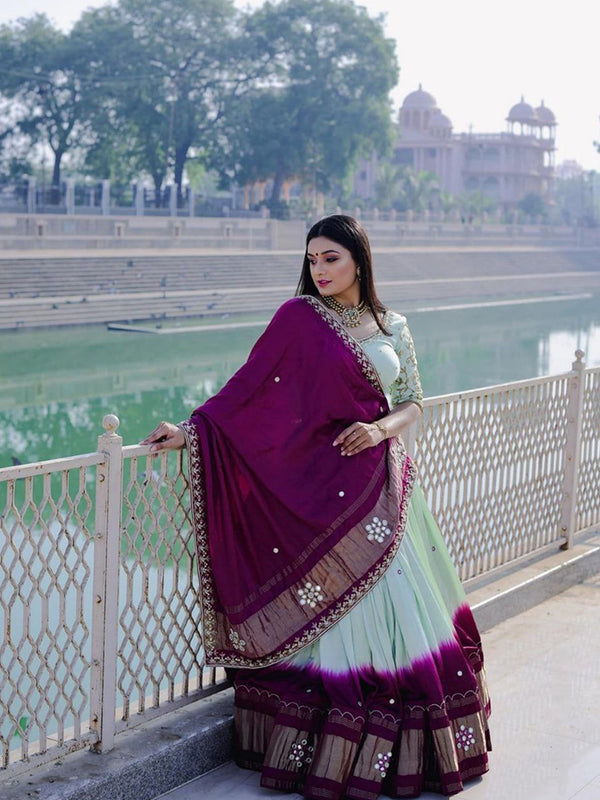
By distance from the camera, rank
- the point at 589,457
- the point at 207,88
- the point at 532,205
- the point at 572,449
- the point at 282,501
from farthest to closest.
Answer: the point at 532,205, the point at 207,88, the point at 589,457, the point at 572,449, the point at 282,501

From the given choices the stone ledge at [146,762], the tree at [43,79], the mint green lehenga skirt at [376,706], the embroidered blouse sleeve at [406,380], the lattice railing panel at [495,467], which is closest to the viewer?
the stone ledge at [146,762]

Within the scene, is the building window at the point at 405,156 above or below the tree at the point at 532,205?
above

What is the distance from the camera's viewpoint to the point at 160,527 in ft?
6.10

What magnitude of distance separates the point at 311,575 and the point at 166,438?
33cm

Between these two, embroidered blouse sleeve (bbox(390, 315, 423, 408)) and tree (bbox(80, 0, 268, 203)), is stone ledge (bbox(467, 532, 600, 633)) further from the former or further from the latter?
tree (bbox(80, 0, 268, 203))

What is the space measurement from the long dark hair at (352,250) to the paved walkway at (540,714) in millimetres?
813

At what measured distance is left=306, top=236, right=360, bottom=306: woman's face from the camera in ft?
6.22

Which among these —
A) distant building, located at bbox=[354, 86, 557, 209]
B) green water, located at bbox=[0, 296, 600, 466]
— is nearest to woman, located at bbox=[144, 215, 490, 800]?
green water, located at bbox=[0, 296, 600, 466]

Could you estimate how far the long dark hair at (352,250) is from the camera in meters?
1.89

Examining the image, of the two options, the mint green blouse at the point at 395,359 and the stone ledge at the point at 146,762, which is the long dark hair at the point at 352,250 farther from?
the stone ledge at the point at 146,762

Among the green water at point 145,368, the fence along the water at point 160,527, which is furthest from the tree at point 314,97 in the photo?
the fence along the water at point 160,527

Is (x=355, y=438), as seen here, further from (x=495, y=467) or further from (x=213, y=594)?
(x=495, y=467)

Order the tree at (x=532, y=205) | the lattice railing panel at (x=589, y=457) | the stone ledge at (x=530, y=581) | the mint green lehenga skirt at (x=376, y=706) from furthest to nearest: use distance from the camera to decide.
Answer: the tree at (x=532, y=205)
the lattice railing panel at (x=589, y=457)
the stone ledge at (x=530, y=581)
the mint green lehenga skirt at (x=376, y=706)

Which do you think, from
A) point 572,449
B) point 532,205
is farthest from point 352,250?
point 532,205
